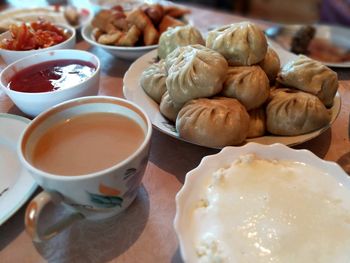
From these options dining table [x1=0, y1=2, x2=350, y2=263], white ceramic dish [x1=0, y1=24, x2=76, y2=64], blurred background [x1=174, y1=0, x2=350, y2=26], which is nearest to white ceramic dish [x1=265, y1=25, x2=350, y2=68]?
dining table [x1=0, y1=2, x2=350, y2=263]

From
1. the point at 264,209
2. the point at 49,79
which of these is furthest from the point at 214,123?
the point at 49,79

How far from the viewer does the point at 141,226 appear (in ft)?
2.08

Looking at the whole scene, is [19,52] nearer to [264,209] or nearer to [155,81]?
[155,81]

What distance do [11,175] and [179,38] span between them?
50cm

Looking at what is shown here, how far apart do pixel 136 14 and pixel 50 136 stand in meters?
0.63

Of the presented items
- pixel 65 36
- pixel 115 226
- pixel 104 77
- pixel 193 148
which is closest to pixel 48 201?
pixel 115 226

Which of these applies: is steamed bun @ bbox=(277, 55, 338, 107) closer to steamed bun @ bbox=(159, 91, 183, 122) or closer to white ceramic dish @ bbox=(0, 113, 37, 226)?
steamed bun @ bbox=(159, 91, 183, 122)

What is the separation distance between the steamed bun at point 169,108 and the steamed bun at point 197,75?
20 mm

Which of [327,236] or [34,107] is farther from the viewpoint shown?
[34,107]

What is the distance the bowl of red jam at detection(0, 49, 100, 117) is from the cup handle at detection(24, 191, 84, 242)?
0.33 m

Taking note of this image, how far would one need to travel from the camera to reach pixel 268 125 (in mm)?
732

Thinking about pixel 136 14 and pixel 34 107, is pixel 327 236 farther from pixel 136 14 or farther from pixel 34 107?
pixel 136 14

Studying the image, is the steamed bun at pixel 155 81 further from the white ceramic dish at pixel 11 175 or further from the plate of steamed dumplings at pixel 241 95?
the white ceramic dish at pixel 11 175

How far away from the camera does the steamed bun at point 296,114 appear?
708 mm
